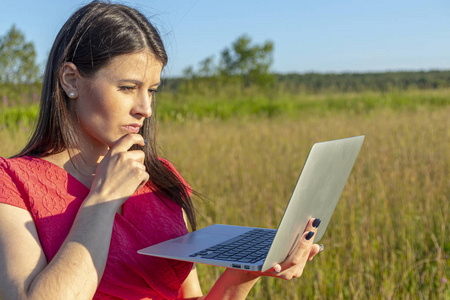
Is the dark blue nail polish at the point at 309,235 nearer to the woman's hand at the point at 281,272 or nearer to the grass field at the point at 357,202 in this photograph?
the woman's hand at the point at 281,272

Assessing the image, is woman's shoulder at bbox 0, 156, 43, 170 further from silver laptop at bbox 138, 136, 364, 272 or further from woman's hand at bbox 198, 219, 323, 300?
woman's hand at bbox 198, 219, 323, 300

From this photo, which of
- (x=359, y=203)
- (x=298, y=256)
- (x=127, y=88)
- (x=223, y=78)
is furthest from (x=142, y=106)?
(x=223, y=78)

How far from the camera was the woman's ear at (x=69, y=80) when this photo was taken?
4.20ft

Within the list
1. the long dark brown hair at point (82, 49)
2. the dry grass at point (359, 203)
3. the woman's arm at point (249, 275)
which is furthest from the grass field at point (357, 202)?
the long dark brown hair at point (82, 49)

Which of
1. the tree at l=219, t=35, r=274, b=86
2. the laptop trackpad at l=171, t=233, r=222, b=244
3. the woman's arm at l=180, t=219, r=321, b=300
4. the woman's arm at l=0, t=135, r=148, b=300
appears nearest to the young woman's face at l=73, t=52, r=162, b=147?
the woman's arm at l=0, t=135, r=148, b=300

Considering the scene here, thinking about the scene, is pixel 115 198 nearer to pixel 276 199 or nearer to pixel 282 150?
pixel 276 199

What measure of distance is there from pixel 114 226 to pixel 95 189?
0.20 metres

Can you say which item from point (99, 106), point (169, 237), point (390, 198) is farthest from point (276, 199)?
point (99, 106)

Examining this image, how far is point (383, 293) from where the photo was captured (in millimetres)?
2273

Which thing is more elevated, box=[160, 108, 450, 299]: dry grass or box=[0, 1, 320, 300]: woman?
box=[0, 1, 320, 300]: woman

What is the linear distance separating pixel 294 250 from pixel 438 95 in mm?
17037

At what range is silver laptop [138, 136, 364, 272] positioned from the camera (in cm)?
103

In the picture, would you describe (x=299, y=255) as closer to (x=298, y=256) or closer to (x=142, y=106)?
(x=298, y=256)

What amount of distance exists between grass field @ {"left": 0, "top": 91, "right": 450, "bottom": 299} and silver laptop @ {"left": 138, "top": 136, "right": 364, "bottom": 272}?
1118 mm
